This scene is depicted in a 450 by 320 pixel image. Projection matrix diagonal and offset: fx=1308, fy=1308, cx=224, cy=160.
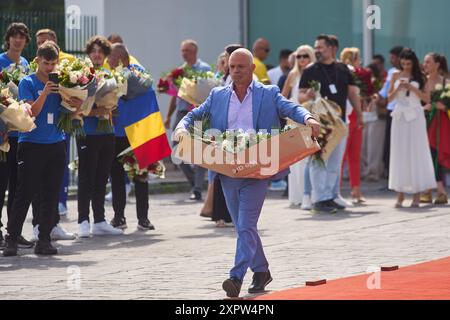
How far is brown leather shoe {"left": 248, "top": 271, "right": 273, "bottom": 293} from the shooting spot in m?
10.3

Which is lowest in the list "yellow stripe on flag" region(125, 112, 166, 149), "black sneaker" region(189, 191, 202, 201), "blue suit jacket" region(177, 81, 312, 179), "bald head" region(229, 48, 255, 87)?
"black sneaker" region(189, 191, 202, 201)

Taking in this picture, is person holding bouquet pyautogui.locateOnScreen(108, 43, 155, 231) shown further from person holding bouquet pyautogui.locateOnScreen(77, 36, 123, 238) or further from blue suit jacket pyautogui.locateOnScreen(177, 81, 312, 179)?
blue suit jacket pyautogui.locateOnScreen(177, 81, 312, 179)

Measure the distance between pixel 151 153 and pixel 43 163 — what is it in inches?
118

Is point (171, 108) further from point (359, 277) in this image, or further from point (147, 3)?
point (359, 277)

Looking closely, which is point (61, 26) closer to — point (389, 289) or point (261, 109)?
point (261, 109)

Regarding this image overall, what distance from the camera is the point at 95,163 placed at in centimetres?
1491

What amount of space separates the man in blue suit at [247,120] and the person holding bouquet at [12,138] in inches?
148

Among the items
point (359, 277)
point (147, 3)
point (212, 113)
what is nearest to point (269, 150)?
point (212, 113)

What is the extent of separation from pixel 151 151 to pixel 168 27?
979 cm

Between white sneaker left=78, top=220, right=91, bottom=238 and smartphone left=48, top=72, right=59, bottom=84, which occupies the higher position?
smartphone left=48, top=72, right=59, bottom=84

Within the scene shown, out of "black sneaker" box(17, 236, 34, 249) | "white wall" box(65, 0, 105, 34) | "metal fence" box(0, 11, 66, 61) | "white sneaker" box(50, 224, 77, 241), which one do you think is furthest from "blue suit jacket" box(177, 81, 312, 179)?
"white wall" box(65, 0, 105, 34)

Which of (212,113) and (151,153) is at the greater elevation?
(212,113)
